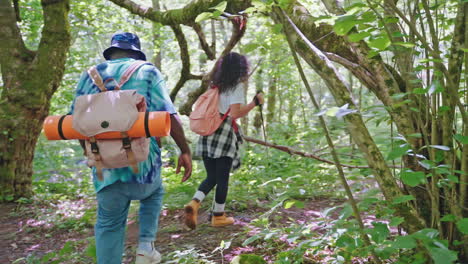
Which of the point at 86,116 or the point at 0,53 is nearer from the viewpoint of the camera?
the point at 86,116

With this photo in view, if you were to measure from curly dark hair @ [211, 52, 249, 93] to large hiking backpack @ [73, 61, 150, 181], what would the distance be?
1476 millimetres

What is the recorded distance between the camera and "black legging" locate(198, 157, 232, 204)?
3.92 meters

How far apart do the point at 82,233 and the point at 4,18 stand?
12.5ft

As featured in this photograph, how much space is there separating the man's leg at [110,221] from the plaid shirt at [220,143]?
4.43 feet

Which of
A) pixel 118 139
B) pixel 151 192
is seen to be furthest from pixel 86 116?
pixel 151 192

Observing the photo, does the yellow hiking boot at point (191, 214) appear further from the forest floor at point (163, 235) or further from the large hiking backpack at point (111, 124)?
the large hiking backpack at point (111, 124)

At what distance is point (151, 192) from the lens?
2789 mm

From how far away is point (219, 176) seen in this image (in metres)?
3.92

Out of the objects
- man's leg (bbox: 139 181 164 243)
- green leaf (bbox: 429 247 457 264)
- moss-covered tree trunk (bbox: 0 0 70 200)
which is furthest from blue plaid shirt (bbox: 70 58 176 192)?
moss-covered tree trunk (bbox: 0 0 70 200)

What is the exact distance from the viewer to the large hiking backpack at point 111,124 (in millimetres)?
2326

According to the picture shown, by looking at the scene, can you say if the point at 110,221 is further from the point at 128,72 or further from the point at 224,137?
the point at 224,137

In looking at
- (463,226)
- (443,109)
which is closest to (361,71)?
(443,109)

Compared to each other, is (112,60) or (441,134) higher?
(112,60)

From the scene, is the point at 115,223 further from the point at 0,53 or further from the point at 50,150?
the point at 50,150
